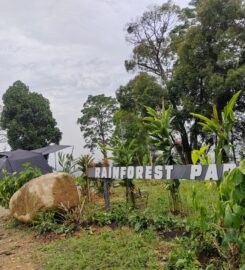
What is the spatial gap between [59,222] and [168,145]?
1903 millimetres

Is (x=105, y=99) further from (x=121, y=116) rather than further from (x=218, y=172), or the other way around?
(x=218, y=172)

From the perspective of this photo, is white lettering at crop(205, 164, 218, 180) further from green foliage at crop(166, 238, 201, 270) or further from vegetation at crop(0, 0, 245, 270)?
green foliage at crop(166, 238, 201, 270)

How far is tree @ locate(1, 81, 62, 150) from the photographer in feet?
73.6

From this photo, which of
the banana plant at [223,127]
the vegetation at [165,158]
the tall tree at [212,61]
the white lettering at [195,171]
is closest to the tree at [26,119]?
the vegetation at [165,158]

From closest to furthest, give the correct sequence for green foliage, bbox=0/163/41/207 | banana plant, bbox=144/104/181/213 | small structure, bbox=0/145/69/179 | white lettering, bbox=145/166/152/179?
white lettering, bbox=145/166/152/179
banana plant, bbox=144/104/181/213
green foliage, bbox=0/163/41/207
small structure, bbox=0/145/69/179

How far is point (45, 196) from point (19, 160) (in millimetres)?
7763

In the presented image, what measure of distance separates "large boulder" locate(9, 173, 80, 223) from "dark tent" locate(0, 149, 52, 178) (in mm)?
6728

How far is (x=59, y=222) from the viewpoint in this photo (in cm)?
499

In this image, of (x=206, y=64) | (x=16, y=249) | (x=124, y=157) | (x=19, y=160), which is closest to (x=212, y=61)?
(x=206, y=64)

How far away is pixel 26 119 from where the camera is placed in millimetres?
22875

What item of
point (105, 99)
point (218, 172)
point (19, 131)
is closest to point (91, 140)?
point (105, 99)

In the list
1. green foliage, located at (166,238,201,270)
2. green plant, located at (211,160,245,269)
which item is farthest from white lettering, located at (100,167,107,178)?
green plant, located at (211,160,245,269)

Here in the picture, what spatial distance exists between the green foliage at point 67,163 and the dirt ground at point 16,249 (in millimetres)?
2160

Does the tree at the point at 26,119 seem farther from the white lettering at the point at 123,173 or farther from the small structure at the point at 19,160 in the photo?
the white lettering at the point at 123,173
